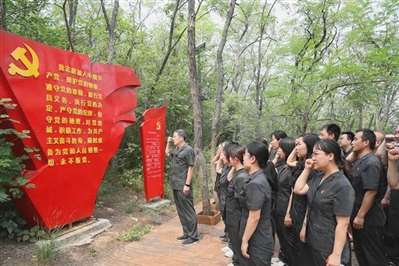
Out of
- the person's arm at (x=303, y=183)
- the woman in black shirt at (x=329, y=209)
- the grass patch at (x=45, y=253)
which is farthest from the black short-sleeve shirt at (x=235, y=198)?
the grass patch at (x=45, y=253)

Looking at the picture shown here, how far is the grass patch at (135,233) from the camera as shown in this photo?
17.6 ft

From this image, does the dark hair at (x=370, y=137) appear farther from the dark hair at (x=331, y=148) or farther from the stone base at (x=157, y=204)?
the stone base at (x=157, y=204)

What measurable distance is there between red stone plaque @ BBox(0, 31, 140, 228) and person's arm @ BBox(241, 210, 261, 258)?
2888 millimetres

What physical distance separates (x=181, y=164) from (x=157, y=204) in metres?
2.20

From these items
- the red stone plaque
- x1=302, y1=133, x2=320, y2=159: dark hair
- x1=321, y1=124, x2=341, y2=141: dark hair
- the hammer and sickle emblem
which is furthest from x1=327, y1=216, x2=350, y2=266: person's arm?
the hammer and sickle emblem

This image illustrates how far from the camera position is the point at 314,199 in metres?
2.72

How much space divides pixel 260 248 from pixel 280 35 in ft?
54.4

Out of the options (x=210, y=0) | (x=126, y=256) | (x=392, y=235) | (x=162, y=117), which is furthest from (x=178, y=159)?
(x=210, y=0)

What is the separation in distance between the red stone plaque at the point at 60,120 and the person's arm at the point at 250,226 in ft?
9.47

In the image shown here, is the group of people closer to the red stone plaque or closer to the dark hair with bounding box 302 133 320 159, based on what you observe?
the dark hair with bounding box 302 133 320 159

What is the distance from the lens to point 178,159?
5379 millimetres

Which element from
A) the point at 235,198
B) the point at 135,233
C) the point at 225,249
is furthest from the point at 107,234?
the point at 235,198

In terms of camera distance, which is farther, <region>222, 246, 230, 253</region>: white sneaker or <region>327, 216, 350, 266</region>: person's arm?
<region>222, 246, 230, 253</region>: white sneaker

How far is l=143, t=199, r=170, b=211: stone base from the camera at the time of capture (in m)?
7.03
